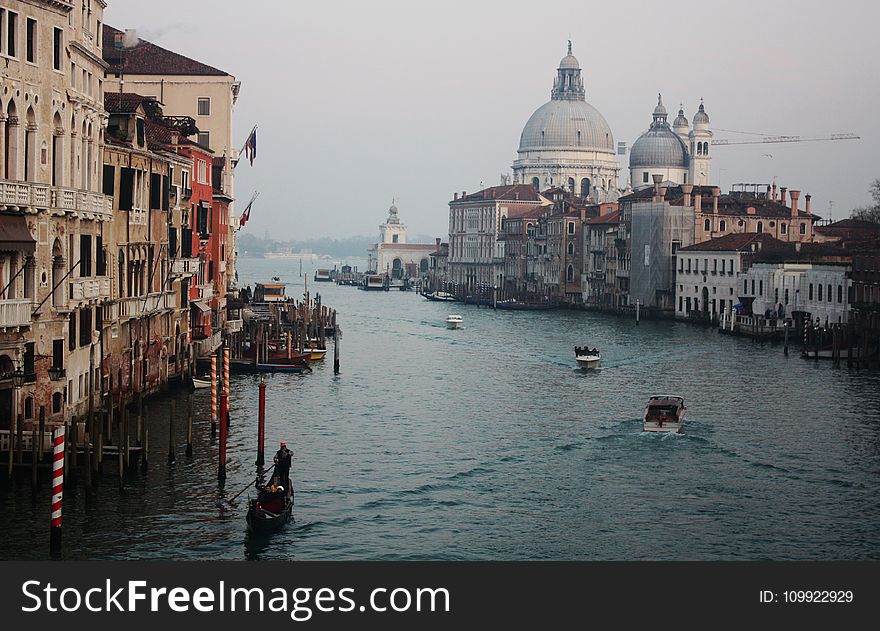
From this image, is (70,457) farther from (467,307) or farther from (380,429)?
(467,307)

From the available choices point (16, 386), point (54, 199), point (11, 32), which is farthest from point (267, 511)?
point (11, 32)

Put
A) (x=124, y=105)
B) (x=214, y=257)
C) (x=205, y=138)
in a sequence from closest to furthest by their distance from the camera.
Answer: (x=124, y=105)
(x=214, y=257)
(x=205, y=138)

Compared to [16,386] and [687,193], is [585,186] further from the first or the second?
[16,386]

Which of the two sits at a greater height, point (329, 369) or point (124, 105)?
point (124, 105)

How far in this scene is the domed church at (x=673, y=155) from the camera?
394ft

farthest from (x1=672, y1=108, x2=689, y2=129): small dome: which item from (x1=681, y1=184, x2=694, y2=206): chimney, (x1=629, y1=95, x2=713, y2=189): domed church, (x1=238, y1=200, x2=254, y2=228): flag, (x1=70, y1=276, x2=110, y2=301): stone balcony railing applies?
(x1=70, y1=276, x2=110, y2=301): stone balcony railing

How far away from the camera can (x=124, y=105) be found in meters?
27.6

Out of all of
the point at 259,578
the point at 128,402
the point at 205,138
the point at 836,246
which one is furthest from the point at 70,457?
the point at 836,246

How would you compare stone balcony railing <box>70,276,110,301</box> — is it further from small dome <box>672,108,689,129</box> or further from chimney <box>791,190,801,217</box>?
small dome <box>672,108,689,129</box>

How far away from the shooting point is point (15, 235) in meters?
19.2

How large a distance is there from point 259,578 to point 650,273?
5850 centimetres

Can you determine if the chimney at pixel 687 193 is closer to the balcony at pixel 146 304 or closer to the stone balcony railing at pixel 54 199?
the balcony at pixel 146 304

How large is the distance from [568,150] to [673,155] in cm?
1140

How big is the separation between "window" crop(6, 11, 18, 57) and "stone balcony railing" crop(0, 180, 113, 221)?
5.21 feet
